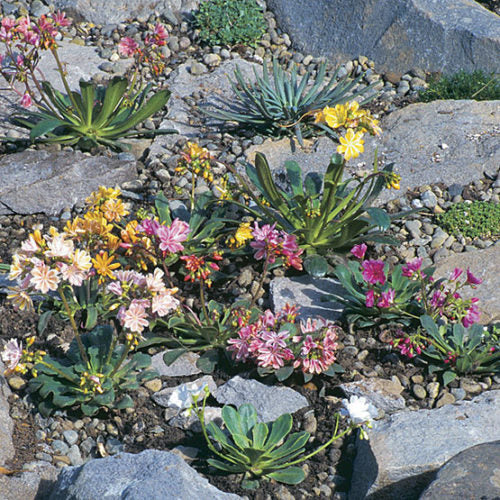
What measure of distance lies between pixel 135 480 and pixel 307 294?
1621mm

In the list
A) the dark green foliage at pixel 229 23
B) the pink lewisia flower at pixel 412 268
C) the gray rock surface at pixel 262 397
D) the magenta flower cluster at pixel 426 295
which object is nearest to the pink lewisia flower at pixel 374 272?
the magenta flower cluster at pixel 426 295

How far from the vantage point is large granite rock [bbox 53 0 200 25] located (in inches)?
259

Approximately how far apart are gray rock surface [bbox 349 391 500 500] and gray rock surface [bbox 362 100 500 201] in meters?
1.85

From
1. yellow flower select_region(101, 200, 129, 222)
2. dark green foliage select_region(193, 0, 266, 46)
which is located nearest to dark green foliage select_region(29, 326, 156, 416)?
yellow flower select_region(101, 200, 129, 222)

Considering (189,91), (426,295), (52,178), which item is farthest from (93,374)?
(189,91)

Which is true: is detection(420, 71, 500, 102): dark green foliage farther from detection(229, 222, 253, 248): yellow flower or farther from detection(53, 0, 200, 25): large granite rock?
detection(229, 222, 253, 248): yellow flower

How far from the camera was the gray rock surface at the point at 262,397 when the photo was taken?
339 centimetres

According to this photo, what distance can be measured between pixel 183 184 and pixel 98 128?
748 mm

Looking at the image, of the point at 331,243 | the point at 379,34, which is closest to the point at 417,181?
the point at 331,243

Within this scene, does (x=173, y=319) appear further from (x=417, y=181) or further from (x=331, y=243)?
(x=417, y=181)

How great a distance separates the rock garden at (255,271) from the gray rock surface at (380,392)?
0.01 m

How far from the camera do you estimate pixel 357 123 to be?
3.48 metres

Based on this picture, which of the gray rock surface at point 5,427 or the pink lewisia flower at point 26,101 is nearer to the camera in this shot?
the gray rock surface at point 5,427

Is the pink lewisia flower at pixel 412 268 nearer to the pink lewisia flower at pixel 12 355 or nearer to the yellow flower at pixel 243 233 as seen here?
the yellow flower at pixel 243 233
